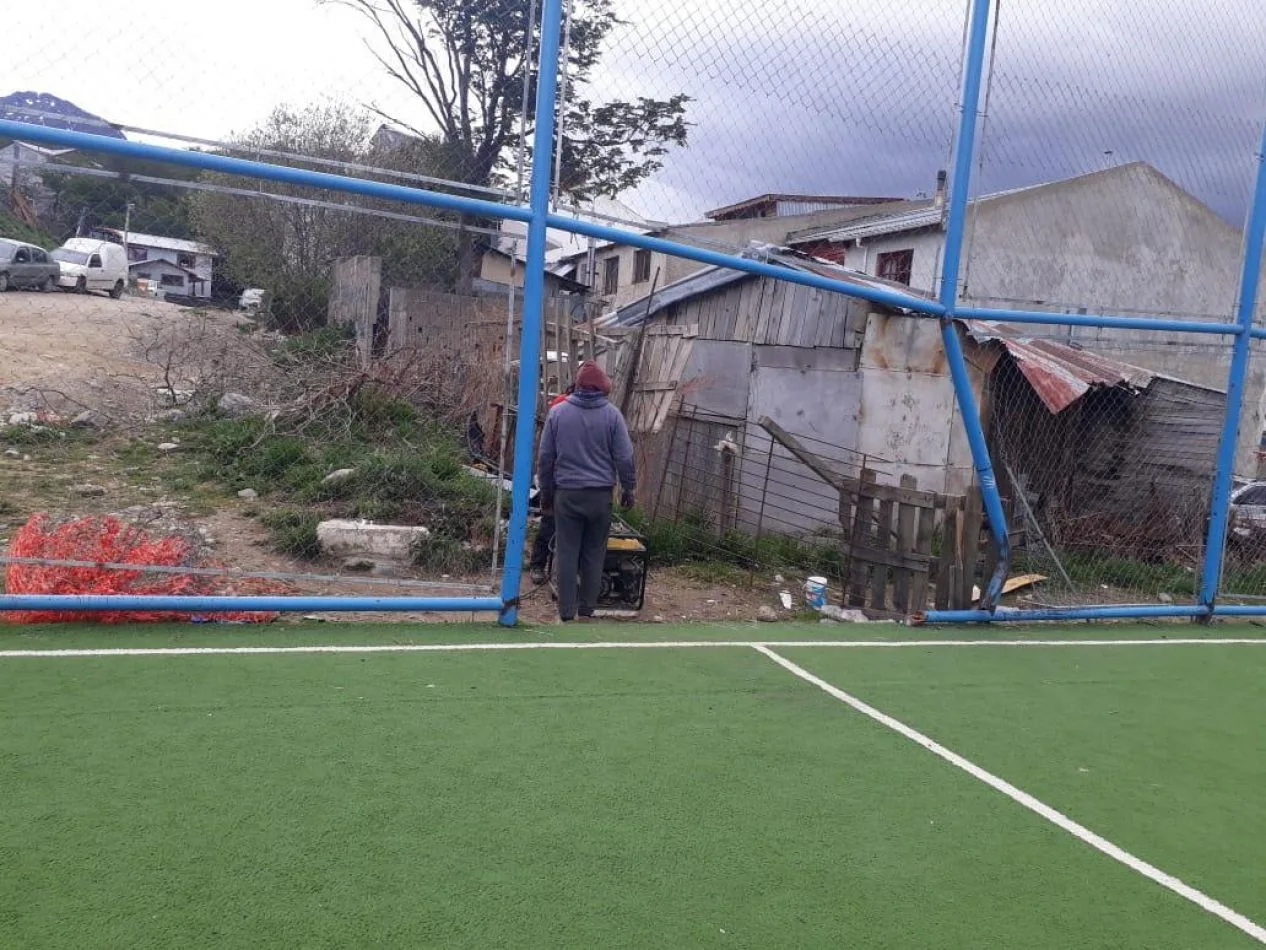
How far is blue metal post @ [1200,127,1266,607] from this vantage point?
26.8 ft

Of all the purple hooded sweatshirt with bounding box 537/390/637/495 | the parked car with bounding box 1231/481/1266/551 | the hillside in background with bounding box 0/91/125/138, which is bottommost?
the parked car with bounding box 1231/481/1266/551

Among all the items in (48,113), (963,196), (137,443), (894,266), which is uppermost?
(894,266)

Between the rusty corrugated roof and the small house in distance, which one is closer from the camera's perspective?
the small house in distance

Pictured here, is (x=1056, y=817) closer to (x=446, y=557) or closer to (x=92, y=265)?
(x=446, y=557)

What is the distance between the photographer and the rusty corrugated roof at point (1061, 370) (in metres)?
11.8

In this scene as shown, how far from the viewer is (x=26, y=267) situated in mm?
6863

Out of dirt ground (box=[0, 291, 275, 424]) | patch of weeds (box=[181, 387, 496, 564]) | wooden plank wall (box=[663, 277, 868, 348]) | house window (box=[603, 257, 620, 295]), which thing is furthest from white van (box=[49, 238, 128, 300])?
house window (box=[603, 257, 620, 295])

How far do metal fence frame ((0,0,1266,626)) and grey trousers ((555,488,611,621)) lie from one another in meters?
0.57

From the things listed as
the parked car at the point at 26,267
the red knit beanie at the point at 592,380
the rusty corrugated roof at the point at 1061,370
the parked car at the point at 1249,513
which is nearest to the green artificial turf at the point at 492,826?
the red knit beanie at the point at 592,380

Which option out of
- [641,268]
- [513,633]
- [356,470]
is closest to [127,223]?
[513,633]

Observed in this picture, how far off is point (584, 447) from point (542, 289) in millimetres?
1216

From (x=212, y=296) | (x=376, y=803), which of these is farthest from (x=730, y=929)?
(x=212, y=296)

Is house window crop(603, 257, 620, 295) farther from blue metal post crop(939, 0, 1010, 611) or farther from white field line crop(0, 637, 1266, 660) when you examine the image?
white field line crop(0, 637, 1266, 660)

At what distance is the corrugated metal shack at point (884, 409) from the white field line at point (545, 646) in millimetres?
3943
